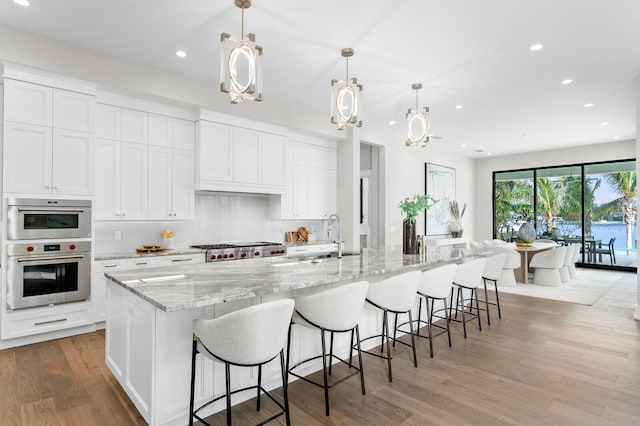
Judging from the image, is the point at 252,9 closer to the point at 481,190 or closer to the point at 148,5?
the point at 148,5

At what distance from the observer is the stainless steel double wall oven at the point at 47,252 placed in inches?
127

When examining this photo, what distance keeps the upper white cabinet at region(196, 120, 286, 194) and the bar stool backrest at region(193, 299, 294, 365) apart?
3.09m

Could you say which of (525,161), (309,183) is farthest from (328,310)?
(525,161)

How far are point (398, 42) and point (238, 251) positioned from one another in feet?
9.97

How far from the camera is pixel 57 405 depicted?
7.56 ft

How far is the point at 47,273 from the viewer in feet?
11.1

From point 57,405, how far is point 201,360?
1.10 metres

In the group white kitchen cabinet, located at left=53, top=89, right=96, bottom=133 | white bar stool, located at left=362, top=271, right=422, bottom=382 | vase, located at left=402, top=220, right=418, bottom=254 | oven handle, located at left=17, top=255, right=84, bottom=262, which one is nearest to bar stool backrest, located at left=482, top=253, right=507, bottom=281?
vase, located at left=402, top=220, right=418, bottom=254

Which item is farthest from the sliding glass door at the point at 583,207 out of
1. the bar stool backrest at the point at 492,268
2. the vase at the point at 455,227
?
the bar stool backrest at the point at 492,268

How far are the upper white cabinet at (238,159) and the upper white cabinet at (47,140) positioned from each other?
1253mm

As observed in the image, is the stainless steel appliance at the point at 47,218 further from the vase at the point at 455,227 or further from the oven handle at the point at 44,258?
the vase at the point at 455,227

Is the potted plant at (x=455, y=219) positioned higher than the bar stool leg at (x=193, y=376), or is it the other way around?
the potted plant at (x=455, y=219)

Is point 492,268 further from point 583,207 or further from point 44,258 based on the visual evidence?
point 583,207

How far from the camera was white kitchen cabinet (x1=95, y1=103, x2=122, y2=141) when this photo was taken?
3.88 m
